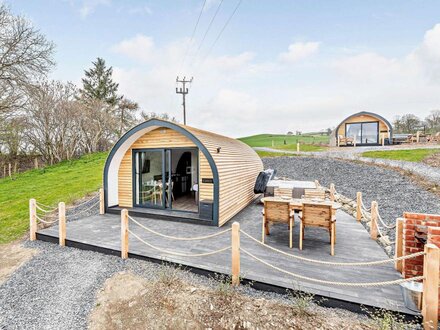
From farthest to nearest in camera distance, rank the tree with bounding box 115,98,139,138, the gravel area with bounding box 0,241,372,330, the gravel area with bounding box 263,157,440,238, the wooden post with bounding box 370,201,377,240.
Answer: the tree with bounding box 115,98,139,138, the gravel area with bounding box 263,157,440,238, the wooden post with bounding box 370,201,377,240, the gravel area with bounding box 0,241,372,330

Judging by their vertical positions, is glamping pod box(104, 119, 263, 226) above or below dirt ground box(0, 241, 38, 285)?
above

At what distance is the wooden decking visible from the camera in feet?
10.1

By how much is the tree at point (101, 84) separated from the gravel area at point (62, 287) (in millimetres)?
26182

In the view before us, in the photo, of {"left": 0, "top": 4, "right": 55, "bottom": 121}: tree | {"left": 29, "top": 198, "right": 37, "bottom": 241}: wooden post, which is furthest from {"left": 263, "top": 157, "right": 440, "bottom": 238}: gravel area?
{"left": 0, "top": 4, "right": 55, "bottom": 121}: tree

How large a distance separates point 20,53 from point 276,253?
1537 centimetres

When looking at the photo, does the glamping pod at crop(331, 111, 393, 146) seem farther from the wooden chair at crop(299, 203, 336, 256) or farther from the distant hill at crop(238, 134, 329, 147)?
the wooden chair at crop(299, 203, 336, 256)

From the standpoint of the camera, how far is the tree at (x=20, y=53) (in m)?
10.6

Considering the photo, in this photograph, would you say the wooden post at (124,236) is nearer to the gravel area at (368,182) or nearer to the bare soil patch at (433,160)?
the gravel area at (368,182)

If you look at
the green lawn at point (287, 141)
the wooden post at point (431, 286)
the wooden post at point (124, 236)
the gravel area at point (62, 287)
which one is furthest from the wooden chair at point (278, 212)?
the green lawn at point (287, 141)

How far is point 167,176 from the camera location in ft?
24.9

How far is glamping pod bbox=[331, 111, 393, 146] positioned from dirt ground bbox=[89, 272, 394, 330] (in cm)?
1967

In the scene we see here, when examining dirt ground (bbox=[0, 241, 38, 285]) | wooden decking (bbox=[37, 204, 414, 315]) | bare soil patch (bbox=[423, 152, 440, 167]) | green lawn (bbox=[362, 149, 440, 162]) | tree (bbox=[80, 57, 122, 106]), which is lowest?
dirt ground (bbox=[0, 241, 38, 285])

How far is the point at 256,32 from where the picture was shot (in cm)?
1022

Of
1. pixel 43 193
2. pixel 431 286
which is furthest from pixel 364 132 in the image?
pixel 43 193
